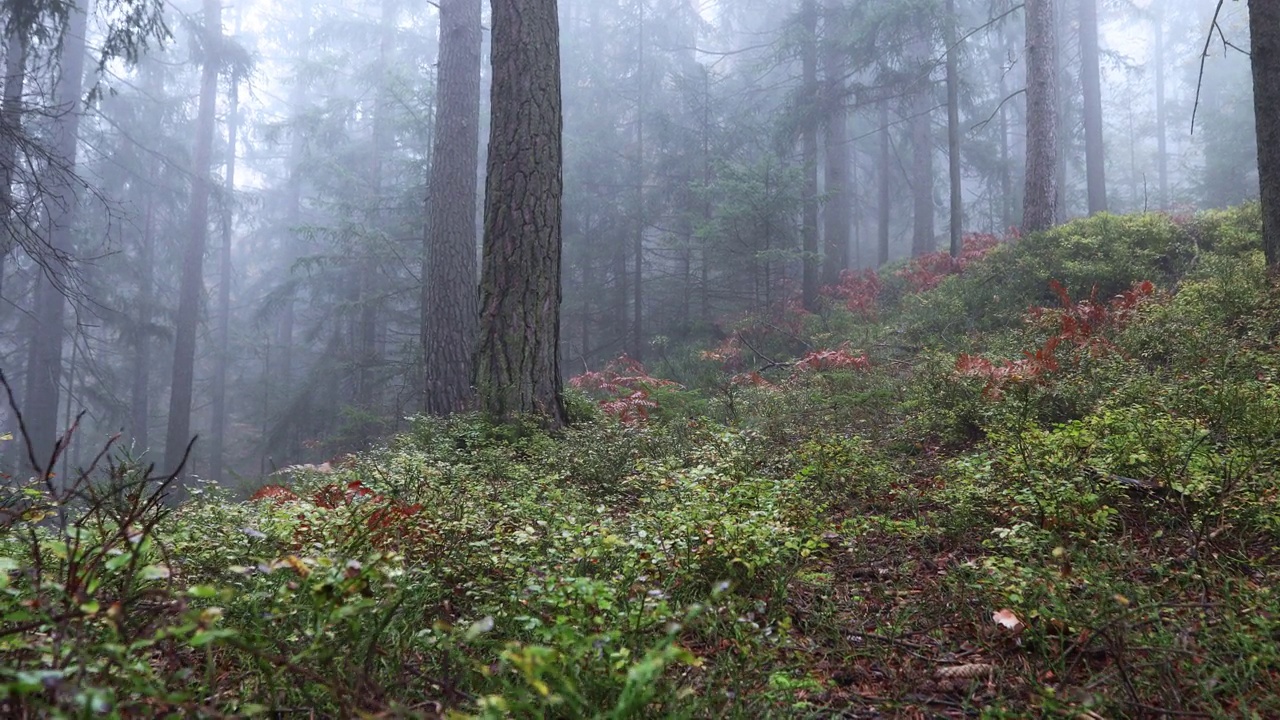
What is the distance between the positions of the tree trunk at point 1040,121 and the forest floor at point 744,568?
20.2ft

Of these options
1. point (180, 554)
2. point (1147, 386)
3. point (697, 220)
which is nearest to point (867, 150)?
point (697, 220)

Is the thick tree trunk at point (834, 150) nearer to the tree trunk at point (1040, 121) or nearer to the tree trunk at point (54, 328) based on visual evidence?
the tree trunk at point (1040, 121)

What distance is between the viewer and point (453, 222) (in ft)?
32.0

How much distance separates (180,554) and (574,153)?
16.8 m

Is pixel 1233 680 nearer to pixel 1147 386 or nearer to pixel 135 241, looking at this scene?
pixel 1147 386

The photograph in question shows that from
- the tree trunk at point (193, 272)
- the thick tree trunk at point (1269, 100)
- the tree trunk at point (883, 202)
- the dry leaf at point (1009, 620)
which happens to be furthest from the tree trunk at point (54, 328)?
the tree trunk at point (883, 202)

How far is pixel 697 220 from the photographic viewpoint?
16.4m

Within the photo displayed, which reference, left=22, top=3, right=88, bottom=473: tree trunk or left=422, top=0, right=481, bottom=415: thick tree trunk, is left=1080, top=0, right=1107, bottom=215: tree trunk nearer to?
left=422, top=0, right=481, bottom=415: thick tree trunk

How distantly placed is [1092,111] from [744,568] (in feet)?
74.5

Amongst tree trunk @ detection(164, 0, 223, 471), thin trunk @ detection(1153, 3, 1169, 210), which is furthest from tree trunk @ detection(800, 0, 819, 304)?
thin trunk @ detection(1153, 3, 1169, 210)

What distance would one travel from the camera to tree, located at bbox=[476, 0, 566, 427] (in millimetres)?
6484

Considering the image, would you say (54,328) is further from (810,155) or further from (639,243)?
(810,155)

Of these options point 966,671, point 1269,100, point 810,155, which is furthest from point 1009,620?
point 810,155

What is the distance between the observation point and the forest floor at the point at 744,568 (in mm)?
1754
